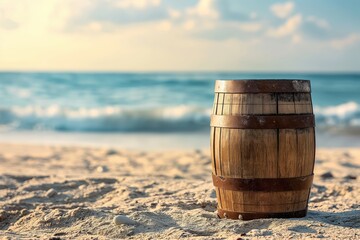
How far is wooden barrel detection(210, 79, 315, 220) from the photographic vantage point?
4273mm

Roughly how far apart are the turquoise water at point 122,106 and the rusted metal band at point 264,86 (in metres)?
11.6

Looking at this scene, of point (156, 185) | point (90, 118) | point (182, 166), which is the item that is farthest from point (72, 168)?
point (90, 118)

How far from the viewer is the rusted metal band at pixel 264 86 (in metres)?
4.28

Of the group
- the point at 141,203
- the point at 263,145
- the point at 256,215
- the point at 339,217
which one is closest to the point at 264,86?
the point at 263,145

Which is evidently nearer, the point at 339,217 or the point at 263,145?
the point at 263,145

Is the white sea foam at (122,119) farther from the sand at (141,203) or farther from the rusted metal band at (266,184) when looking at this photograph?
the rusted metal band at (266,184)

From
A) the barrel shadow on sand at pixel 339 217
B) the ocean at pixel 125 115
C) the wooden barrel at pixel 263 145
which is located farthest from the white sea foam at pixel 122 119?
the wooden barrel at pixel 263 145

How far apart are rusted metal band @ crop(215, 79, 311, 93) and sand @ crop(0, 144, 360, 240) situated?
3.21 ft

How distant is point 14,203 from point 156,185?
5.09ft

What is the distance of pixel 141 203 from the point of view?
17.3 feet

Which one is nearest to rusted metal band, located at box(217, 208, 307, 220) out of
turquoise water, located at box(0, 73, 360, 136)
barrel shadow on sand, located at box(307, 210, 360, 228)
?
barrel shadow on sand, located at box(307, 210, 360, 228)

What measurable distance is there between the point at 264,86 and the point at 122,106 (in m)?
18.0

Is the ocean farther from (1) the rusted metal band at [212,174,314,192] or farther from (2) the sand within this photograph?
(1) the rusted metal band at [212,174,314,192]

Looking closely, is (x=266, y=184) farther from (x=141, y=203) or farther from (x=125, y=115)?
(x=125, y=115)
